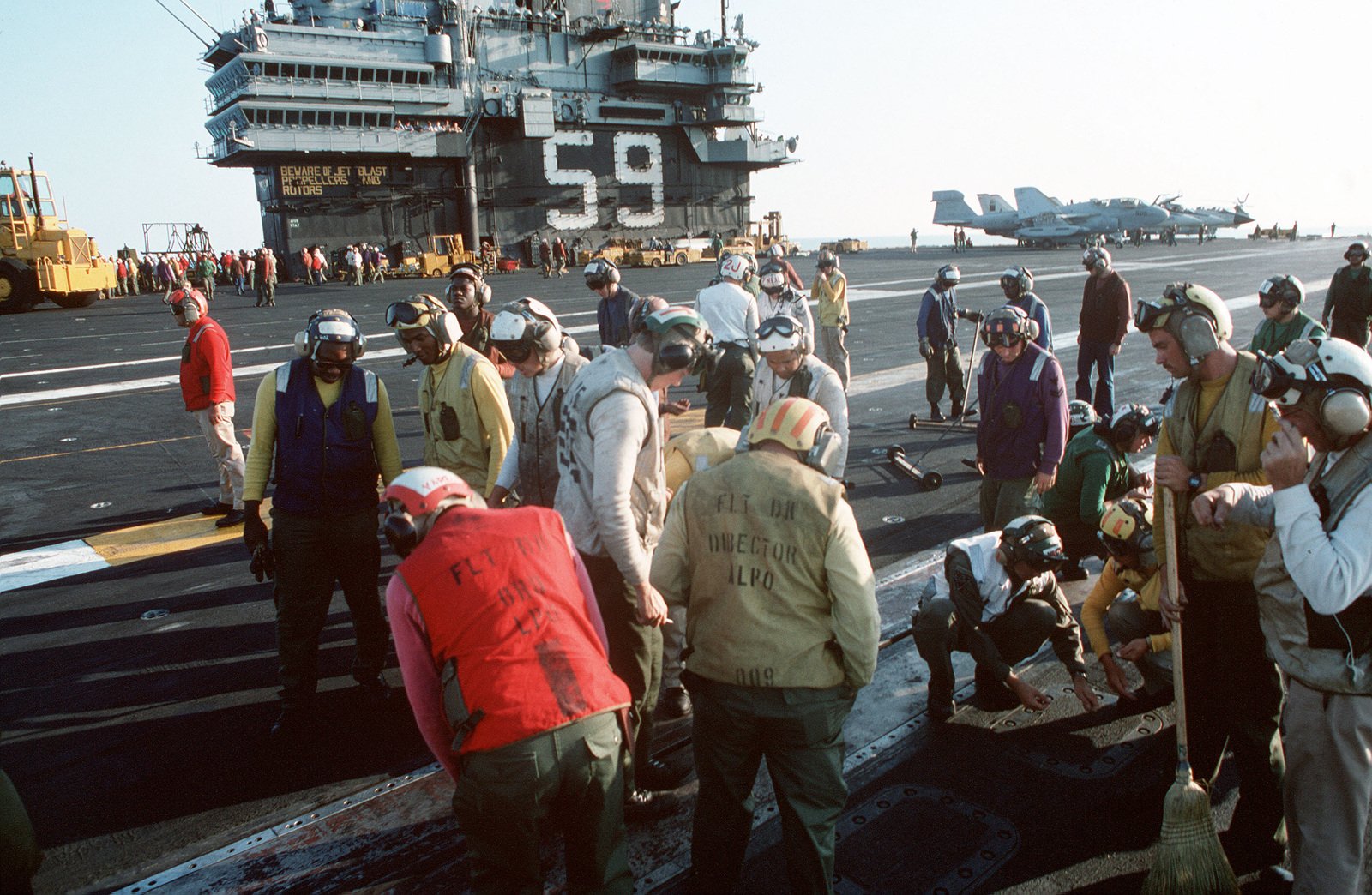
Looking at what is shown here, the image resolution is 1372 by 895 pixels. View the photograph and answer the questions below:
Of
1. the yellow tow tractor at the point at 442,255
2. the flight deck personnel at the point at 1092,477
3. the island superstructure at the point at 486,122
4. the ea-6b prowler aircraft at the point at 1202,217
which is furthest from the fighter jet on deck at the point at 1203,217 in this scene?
the flight deck personnel at the point at 1092,477

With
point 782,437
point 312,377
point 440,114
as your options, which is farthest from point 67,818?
point 440,114

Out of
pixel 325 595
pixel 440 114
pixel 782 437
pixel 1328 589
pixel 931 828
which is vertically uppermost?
pixel 440 114

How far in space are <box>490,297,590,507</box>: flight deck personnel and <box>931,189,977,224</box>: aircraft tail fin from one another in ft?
261

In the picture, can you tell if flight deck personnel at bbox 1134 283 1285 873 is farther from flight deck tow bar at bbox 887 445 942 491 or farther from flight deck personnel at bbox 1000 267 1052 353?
flight deck personnel at bbox 1000 267 1052 353

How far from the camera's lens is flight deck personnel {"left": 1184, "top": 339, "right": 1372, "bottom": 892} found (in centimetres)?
272

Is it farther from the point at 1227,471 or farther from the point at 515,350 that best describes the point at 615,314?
the point at 1227,471

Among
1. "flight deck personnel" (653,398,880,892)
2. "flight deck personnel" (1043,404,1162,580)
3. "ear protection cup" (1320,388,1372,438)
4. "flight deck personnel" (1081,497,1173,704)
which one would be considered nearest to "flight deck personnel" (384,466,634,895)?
"flight deck personnel" (653,398,880,892)

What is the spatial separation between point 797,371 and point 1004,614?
1855mm

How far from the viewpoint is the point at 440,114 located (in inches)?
2036

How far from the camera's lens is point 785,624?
3057 mm

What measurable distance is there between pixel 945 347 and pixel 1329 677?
901cm

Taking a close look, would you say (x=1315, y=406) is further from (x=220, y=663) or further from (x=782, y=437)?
(x=220, y=663)

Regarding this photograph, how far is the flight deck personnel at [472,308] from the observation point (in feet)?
22.4

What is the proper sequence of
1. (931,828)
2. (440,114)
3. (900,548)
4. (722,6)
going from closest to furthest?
(931,828) → (900,548) → (440,114) → (722,6)
